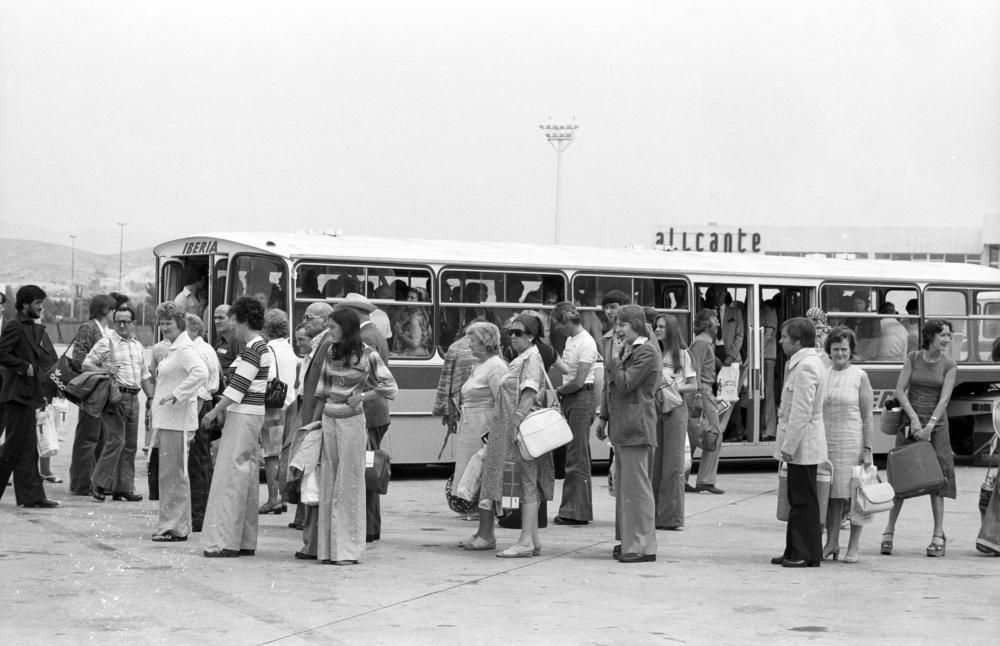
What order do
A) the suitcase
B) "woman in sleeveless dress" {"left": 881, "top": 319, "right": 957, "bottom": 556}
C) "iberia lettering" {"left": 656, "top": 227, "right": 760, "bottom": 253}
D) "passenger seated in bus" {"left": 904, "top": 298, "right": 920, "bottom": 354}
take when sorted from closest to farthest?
1. the suitcase
2. "woman in sleeveless dress" {"left": 881, "top": 319, "right": 957, "bottom": 556}
3. "passenger seated in bus" {"left": 904, "top": 298, "right": 920, "bottom": 354}
4. "iberia lettering" {"left": 656, "top": 227, "right": 760, "bottom": 253}

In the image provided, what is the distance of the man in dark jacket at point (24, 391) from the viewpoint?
11344mm

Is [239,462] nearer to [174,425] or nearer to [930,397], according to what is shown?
[174,425]

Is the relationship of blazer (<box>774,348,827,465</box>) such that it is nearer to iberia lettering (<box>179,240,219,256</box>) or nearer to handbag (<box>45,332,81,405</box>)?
handbag (<box>45,332,81,405</box>)

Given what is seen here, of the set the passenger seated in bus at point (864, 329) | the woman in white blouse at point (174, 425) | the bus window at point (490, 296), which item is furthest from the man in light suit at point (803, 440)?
the passenger seated in bus at point (864, 329)

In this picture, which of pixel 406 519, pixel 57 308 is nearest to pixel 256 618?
pixel 406 519

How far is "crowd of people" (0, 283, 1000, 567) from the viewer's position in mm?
9227

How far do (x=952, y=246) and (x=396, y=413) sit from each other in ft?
233

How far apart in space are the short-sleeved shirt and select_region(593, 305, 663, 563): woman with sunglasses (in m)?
1.76

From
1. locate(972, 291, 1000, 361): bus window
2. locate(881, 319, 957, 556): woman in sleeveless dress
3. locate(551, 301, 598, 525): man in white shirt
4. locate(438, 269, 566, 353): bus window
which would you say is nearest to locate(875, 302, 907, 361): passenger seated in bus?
locate(972, 291, 1000, 361): bus window

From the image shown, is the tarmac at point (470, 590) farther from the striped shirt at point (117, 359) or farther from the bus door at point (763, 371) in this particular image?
the bus door at point (763, 371)

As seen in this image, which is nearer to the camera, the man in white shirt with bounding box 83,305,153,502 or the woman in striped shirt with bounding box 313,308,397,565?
the woman in striped shirt with bounding box 313,308,397,565

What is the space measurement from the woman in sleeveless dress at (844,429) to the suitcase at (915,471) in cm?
50

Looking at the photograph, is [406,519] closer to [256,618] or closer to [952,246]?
[256,618]

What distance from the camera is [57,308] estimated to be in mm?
94000
